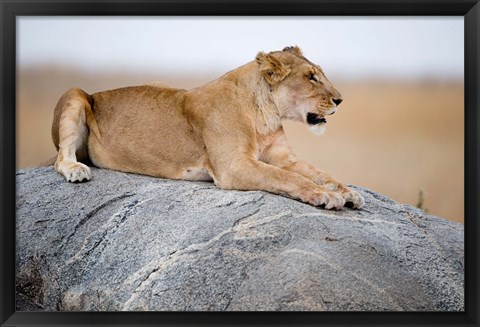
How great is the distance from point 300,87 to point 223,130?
49cm

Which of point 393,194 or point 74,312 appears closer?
point 74,312

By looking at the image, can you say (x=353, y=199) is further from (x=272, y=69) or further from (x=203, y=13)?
(x=203, y=13)

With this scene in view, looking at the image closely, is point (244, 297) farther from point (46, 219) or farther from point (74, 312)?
point (46, 219)

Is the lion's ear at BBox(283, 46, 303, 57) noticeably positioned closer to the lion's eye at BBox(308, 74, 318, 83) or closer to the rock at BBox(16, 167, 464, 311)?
the lion's eye at BBox(308, 74, 318, 83)

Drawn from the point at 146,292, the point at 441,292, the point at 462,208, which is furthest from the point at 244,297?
the point at 462,208

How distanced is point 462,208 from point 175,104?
5.48 feet

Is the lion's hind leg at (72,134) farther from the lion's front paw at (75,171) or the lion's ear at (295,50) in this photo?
the lion's ear at (295,50)

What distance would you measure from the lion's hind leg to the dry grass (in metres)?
0.07

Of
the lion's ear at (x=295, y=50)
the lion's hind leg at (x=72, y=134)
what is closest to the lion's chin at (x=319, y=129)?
→ the lion's ear at (x=295, y=50)

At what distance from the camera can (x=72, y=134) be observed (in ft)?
15.1

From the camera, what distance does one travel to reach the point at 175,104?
15.0ft

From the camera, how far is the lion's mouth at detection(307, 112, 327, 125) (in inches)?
173

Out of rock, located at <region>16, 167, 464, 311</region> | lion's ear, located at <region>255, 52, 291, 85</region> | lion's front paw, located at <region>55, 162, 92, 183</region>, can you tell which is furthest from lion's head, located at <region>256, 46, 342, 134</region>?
lion's front paw, located at <region>55, 162, 92, 183</region>

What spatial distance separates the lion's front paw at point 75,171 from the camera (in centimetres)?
434
